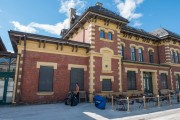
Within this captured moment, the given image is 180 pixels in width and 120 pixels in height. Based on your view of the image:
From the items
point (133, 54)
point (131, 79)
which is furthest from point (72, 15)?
point (131, 79)

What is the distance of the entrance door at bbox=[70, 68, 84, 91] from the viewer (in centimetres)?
1381

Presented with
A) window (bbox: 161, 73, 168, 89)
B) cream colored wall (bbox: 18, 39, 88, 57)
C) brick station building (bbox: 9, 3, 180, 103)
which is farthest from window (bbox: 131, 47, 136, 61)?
cream colored wall (bbox: 18, 39, 88, 57)

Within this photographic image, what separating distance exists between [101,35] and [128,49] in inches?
237

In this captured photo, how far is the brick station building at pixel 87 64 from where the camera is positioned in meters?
12.1

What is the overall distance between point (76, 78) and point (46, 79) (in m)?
2.89

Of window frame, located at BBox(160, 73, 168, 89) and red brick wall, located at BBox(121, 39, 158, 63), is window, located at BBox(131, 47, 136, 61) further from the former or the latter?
window frame, located at BBox(160, 73, 168, 89)

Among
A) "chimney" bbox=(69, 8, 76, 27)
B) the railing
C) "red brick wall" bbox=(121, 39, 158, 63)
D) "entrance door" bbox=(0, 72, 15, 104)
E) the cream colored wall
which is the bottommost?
the railing

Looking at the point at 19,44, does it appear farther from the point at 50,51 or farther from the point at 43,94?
the point at 43,94

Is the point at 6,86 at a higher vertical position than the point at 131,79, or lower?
lower

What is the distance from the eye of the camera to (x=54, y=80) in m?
13.0

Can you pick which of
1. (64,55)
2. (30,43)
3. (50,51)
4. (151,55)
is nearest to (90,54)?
(64,55)

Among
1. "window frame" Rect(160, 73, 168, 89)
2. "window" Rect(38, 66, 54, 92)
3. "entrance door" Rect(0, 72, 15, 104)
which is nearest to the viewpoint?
"entrance door" Rect(0, 72, 15, 104)

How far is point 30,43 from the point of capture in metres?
12.5

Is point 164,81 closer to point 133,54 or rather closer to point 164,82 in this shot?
point 164,82
